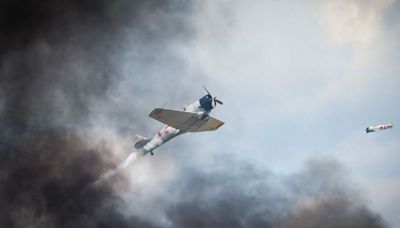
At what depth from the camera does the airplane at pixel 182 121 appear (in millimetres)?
107812

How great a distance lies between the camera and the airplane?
354 feet

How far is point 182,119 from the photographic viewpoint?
110 m

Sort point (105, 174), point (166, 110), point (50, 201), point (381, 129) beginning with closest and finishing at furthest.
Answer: point (166, 110) < point (50, 201) < point (105, 174) < point (381, 129)

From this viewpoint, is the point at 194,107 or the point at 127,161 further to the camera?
the point at 127,161

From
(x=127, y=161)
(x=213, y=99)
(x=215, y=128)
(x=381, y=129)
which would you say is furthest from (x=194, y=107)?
(x=381, y=129)

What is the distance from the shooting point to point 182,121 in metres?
111

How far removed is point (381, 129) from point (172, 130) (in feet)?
235

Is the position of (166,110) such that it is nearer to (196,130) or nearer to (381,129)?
(196,130)

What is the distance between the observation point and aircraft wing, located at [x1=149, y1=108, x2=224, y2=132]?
349 feet

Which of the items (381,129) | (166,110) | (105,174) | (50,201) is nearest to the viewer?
(166,110)

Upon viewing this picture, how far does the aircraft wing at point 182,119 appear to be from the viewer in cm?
10638

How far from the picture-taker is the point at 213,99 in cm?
10906

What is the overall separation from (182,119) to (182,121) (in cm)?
88

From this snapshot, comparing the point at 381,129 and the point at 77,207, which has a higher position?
the point at 381,129
